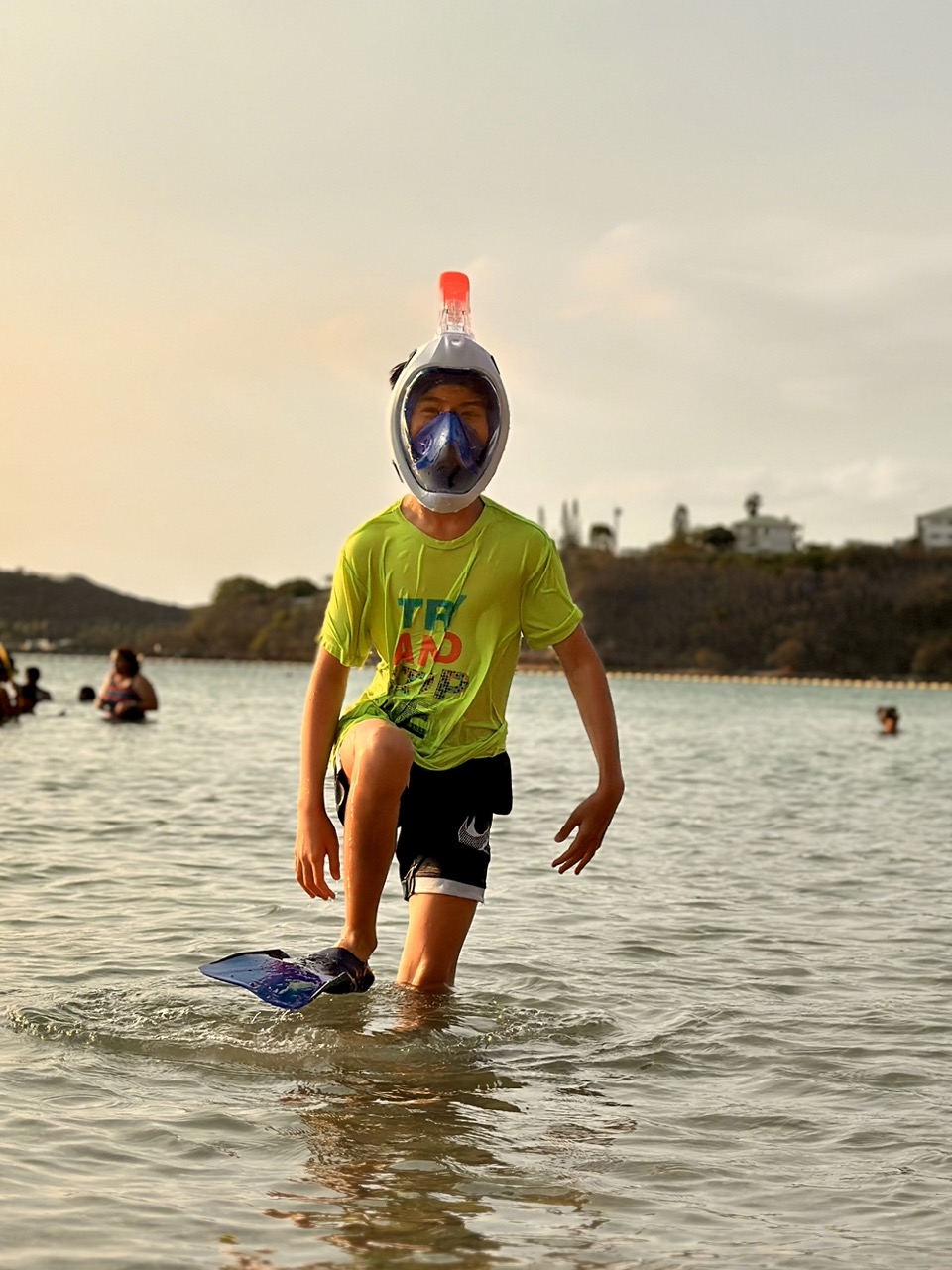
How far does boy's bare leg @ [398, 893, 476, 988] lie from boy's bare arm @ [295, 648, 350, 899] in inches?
13.8

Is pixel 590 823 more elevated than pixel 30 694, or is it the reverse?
pixel 590 823

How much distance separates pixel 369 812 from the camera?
4949 millimetres

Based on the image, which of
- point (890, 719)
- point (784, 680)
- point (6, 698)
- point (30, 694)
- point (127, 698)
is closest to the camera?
point (6, 698)

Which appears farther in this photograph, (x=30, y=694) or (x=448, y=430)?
(x=30, y=694)

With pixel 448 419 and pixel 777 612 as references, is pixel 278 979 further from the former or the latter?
pixel 777 612

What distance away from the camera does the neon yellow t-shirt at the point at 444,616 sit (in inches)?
199

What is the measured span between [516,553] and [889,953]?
133 inches

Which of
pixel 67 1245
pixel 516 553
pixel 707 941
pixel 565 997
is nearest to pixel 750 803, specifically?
pixel 707 941

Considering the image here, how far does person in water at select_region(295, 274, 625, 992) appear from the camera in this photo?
5.04m

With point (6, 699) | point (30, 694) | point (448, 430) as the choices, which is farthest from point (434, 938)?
point (30, 694)

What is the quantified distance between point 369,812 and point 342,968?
0.49 metres

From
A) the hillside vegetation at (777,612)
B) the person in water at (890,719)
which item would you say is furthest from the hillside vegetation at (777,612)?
the person in water at (890,719)

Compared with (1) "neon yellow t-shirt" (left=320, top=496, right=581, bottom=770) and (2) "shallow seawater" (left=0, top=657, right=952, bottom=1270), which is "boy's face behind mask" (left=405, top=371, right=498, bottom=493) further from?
(2) "shallow seawater" (left=0, top=657, right=952, bottom=1270)

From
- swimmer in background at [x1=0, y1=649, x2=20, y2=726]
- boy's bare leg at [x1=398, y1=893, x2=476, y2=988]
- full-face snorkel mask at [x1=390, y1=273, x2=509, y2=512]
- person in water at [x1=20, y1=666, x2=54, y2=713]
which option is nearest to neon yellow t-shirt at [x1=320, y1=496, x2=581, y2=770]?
full-face snorkel mask at [x1=390, y1=273, x2=509, y2=512]
